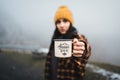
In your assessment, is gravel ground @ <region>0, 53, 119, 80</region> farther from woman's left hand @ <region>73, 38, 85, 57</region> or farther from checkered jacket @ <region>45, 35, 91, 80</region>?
woman's left hand @ <region>73, 38, 85, 57</region>

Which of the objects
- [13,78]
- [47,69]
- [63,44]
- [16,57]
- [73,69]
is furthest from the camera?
[16,57]

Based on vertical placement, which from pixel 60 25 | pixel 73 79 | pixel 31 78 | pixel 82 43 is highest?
pixel 60 25

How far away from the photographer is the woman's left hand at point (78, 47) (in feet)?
4.23

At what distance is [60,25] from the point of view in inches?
67.6

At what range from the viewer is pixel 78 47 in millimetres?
1318

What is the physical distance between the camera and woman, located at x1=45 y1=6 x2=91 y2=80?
1434mm

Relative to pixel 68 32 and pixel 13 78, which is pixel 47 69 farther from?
pixel 13 78

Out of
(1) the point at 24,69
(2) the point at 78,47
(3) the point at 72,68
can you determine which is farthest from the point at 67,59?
(1) the point at 24,69

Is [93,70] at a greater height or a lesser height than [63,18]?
lesser

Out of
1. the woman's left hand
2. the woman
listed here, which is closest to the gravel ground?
the woman

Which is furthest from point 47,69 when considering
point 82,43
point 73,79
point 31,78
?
point 31,78

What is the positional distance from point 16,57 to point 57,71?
4.51 m

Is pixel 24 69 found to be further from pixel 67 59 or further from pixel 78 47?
pixel 78 47

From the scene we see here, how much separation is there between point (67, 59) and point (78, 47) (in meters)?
0.31
